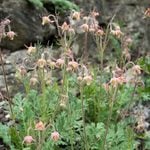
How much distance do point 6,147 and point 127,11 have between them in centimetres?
336

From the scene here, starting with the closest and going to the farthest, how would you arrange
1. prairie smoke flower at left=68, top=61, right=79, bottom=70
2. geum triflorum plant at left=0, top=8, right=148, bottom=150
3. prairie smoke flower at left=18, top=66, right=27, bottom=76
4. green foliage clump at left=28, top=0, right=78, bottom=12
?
prairie smoke flower at left=68, top=61, right=79, bottom=70, geum triflorum plant at left=0, top=8, right=148, bottom=150, prairie smoke flower at left=18, top=66, right=27, bottom=76, green foliage clump at left=28, top=0, right=78, bottom=12

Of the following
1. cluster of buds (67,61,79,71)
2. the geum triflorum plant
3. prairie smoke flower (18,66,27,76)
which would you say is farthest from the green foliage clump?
cluster of buds (67,61,79,71)

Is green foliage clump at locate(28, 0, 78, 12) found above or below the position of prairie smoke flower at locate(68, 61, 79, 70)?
above

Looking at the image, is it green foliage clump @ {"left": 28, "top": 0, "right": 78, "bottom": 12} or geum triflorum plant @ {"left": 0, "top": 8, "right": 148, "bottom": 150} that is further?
green foliage clump @ {"left": 28, "top": 0, "right": 78, "bottom": 12}

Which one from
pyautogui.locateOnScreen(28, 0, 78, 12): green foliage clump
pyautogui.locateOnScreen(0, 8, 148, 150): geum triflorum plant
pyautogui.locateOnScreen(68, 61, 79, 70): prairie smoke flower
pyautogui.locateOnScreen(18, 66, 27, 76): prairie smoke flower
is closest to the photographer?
pyautogui.locateOnScreen(68, 61, 79, 70): prairie smoke flower

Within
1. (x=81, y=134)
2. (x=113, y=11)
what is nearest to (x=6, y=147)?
(x=81, y=134)

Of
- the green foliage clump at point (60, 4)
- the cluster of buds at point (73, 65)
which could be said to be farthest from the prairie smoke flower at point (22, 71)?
the green foliage clump at point (60, 4)

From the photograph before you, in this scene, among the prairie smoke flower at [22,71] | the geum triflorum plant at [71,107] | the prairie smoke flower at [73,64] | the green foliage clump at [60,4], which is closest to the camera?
the prairie smoke flower at [73,64]

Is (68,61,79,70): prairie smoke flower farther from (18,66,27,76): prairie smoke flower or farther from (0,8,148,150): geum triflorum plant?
(18,66,27,76): prairie smoke flower

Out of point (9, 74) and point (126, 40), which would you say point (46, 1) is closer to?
point (9, 74)

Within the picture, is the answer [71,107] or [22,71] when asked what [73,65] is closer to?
[22,71]

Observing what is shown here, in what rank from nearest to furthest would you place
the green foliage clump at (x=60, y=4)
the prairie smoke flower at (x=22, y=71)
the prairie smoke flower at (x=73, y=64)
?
the prairie smoke flower at (x=73, y=64) < the prairie smoke flower at (x=22, y=71) < the green foliage clump at (x=60, y=4)

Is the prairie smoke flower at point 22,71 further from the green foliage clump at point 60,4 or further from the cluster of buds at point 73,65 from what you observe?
the green foliage clump at point 60,4

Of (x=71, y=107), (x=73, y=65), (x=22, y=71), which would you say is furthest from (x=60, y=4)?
(x=73, y=65)
